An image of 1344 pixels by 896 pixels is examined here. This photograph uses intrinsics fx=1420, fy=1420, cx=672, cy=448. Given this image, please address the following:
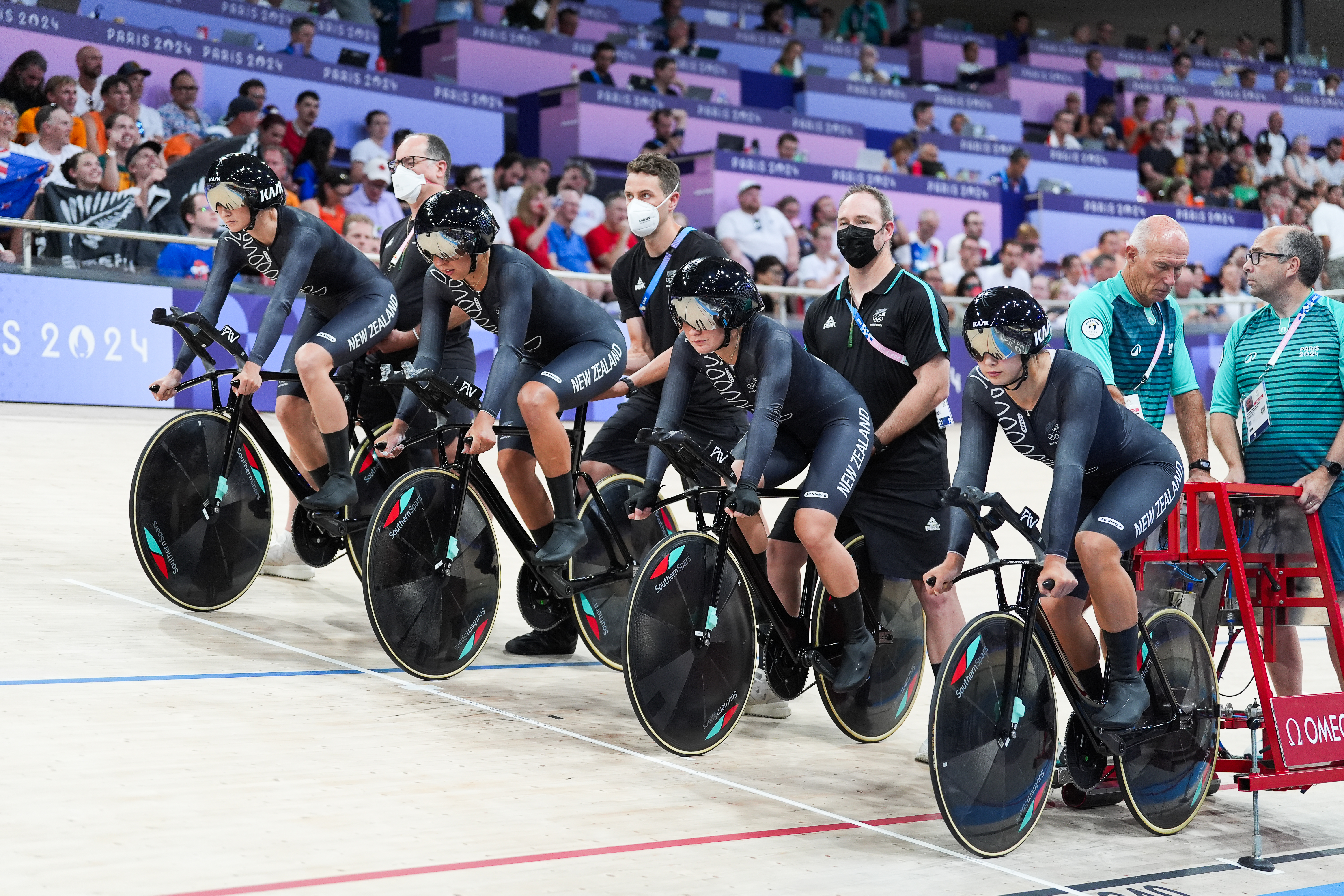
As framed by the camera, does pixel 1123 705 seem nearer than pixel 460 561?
Yes

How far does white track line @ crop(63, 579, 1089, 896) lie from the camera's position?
351 cm

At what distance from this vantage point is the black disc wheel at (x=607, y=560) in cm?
496

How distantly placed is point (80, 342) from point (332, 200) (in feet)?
7.85

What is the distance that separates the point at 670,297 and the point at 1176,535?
5.51 ft

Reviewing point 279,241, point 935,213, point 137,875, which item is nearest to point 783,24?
point 935,213

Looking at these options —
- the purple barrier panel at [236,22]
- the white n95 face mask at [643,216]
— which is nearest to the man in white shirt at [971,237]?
the purple barrier panel at [236,22]

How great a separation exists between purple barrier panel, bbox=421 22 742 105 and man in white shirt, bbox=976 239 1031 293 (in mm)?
4191

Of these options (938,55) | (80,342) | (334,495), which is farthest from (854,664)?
(938,55)

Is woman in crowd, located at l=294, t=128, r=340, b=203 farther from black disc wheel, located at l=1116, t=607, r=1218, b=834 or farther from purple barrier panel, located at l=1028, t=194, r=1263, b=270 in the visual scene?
black disc wheel, located at l=1116, t=607, r=1218, b=834

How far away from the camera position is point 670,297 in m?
4.33

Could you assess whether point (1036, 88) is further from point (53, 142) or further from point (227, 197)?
point (227, 197)

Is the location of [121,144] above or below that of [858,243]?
above

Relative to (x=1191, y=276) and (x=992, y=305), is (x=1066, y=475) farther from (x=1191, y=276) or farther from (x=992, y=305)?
(x=1191, y=276)

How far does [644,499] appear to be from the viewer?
404cm
